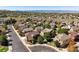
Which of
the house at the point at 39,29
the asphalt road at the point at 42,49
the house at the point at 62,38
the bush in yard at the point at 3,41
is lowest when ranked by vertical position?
the asphalt road at the point at 42,49

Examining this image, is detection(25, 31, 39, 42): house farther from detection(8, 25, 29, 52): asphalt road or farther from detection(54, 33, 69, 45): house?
detection(54, 33, 69, 45): house

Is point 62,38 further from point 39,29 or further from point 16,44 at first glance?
point 16,44

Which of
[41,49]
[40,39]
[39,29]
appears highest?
[39,29]

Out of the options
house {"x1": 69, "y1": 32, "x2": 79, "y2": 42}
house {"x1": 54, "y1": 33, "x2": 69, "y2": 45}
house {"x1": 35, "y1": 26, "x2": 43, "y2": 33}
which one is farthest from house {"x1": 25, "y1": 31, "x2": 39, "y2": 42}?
house {"x1": 69, "y1": 32, "x2": 79, "y2": 42}

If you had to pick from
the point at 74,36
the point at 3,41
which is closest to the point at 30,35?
the point at 3,41

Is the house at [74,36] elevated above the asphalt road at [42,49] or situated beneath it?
elevated above

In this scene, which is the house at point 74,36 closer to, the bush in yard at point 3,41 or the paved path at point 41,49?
the paved path at point 41,49

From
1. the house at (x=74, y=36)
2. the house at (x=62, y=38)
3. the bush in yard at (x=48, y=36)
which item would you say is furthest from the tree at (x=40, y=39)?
the house at (x=74, y=36)

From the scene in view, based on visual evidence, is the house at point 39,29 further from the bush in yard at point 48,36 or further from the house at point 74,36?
the house at point 74,36

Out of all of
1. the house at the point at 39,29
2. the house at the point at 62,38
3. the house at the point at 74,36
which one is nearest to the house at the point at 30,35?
the house at the point at 39,29

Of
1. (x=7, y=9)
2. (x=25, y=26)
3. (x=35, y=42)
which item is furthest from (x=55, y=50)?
(x=7, y=9)
